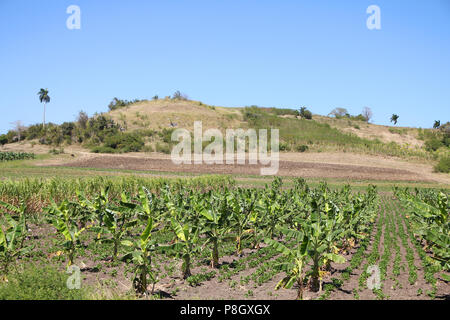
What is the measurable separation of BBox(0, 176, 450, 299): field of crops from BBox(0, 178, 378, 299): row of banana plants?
0.12 feet

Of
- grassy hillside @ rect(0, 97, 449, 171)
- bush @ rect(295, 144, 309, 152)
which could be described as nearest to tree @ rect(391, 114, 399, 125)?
grassy hillside @ rect(0, 97, 449, 171)

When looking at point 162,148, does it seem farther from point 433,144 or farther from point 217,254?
point 433,144

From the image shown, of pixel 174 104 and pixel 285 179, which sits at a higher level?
pixel 174 104

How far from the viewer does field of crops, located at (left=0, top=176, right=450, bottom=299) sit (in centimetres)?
845

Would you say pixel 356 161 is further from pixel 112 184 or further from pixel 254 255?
pixel 254 255

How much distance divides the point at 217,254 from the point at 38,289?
533 cm

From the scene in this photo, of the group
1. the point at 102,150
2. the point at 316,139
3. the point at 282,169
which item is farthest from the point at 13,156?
the point at 316,139

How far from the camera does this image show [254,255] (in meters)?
12.8

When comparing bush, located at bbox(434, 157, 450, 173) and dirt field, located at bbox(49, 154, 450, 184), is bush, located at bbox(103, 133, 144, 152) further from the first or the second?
bush, located at bbox(434, 157, 450, 173)

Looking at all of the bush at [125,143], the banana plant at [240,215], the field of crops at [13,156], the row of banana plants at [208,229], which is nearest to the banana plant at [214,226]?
the row of banana plants at [208,229]

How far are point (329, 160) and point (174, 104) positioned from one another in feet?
174

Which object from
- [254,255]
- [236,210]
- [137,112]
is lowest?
[254,255]

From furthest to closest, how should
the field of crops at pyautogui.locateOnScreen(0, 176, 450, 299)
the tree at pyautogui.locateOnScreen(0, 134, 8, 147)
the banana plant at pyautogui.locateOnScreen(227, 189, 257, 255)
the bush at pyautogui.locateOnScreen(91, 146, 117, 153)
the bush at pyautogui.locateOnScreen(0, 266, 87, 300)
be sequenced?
the tree at pyautogui.locateOnScreen(0, 134, 8, 147) → the bush at pyautogui.locateOnScreen(91, 146, 117, 153) → the banana plant at pyautogui.locateOnScreen(227, 189, 257, 255) → the field of crops at pyautogui.locateOnScreen(0, 176, 450, 299) → the bush at pyautogui.locateOnScreen(0, 266, 87, 300)
